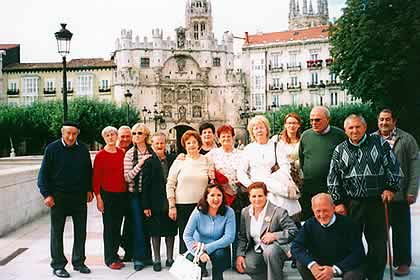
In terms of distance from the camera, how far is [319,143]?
6902 mm

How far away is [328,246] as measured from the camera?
567 cm

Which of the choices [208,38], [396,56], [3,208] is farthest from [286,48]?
[3,208]

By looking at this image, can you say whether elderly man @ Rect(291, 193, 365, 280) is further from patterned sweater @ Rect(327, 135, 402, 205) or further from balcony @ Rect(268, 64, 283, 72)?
balcony @ Rect(268, 64, 283, 72)

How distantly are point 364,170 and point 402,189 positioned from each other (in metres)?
1.03

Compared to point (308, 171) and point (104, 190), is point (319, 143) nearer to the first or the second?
point (308, 171)

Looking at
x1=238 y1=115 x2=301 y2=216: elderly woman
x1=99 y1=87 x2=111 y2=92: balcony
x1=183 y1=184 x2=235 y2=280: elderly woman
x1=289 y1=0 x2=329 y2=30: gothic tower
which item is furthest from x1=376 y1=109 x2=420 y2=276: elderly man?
x1=289 y1=0 x2=329 y2=30: gothic tower

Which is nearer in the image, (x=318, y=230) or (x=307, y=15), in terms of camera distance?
(x=318, y=230)

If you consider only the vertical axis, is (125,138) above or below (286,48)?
below

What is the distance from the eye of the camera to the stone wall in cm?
1054

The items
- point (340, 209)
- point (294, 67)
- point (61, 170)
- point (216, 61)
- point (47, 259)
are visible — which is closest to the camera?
point (340, 209)

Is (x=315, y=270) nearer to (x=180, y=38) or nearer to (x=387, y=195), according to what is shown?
(x=387, y=195)

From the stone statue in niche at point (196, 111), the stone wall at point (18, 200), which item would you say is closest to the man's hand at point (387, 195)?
the stone wall at point (18, 200)

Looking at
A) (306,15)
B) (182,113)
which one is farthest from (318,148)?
(306,15)

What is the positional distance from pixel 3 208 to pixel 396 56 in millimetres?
21903
